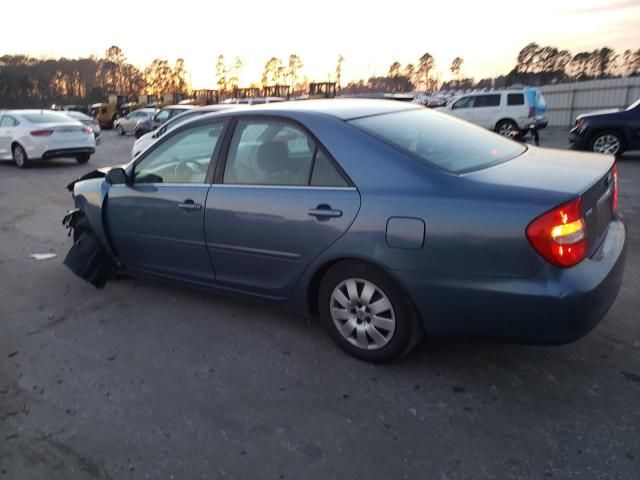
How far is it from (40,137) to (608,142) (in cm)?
1382

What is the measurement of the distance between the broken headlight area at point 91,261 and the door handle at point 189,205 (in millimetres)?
1245

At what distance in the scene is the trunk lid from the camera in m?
2.76

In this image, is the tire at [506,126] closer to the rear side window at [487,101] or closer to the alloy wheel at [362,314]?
the rear side window at [487,101]

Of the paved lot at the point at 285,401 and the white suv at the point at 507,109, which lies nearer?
the paved lot at the point at 285,401

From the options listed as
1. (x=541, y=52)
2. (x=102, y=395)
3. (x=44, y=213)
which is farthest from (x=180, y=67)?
(x=102, y=395)

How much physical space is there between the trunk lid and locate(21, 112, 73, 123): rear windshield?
46.5 ft

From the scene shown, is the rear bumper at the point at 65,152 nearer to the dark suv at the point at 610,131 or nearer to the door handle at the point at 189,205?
the door handle at the point at 189,205

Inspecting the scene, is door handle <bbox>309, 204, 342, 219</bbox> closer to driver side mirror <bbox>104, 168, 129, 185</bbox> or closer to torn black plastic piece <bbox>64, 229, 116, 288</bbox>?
driver side mirror <bbox>104, 168, 129, 185</bbox>

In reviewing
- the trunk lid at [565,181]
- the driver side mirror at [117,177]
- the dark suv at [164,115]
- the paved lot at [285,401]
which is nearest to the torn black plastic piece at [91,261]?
the paved lot at [285,401]

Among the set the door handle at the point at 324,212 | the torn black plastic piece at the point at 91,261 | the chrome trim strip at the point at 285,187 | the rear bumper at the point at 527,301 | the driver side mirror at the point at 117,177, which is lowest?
the torn black plastic piece at the point at 91,261

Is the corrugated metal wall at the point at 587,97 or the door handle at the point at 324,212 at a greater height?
the corrugated metal wall at the point at 587,97

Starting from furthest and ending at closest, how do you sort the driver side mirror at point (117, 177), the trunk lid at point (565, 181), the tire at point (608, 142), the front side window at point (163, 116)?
the front side window at point (163, 116) < the tire at point (608, 142) < the driver side mirror at point (117, 177) < the trunk lid at point (565, 181)

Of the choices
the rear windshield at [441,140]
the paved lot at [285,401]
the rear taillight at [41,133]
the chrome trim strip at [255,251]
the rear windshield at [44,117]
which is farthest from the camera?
the rear windshield at [44,117]

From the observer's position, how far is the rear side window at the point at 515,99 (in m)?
18.8
